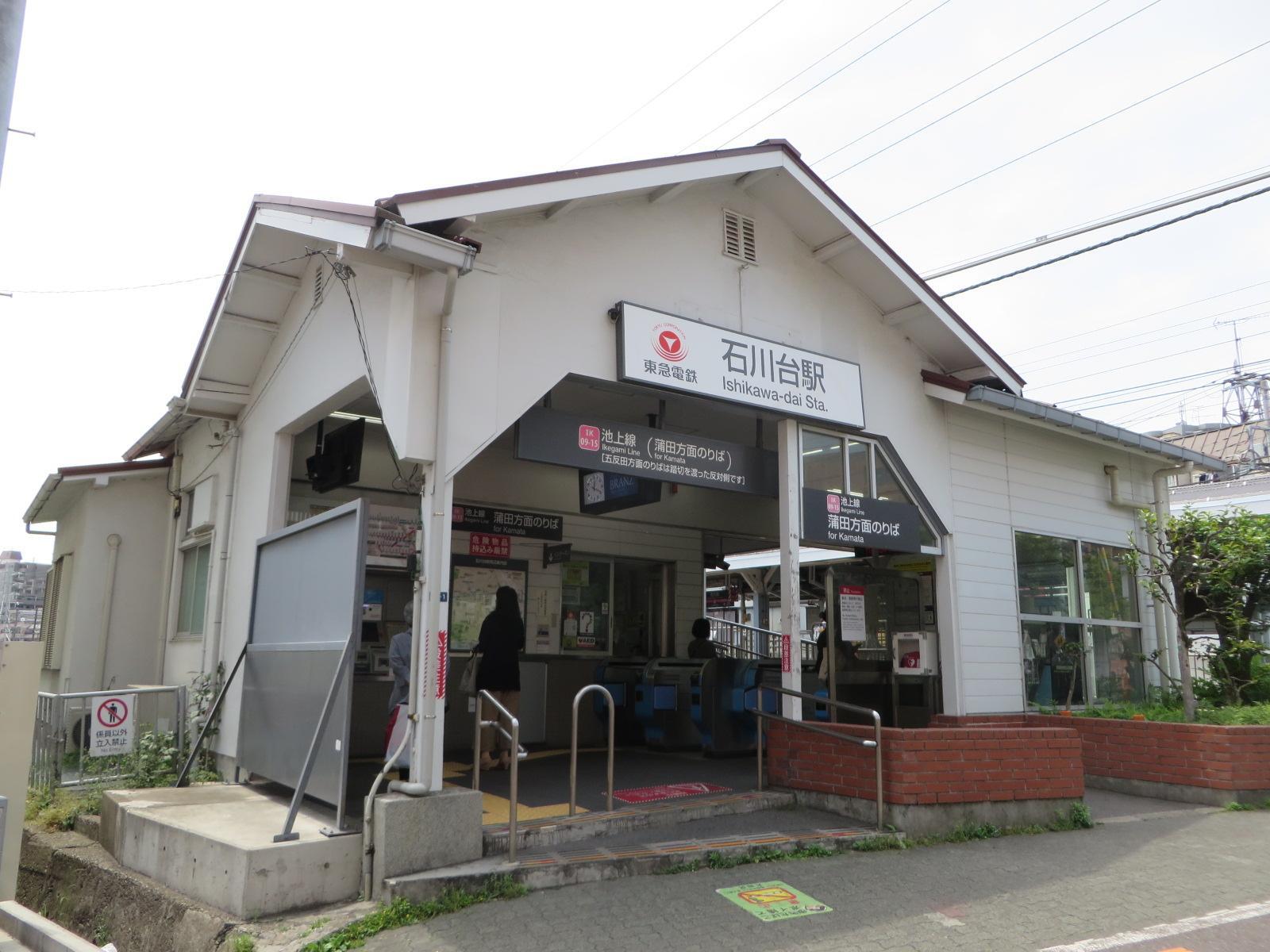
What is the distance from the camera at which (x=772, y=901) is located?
5.97 meters

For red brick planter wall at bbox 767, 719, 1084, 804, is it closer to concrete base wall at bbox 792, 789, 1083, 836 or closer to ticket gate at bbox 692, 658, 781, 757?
concrete base wall at bbox 792, 789, 1083, 836

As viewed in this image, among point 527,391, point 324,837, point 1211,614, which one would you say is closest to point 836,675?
point 1211,614

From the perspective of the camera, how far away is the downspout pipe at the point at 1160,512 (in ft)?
40.9

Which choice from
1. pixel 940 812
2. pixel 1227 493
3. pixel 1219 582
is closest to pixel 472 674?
pixel 940 812

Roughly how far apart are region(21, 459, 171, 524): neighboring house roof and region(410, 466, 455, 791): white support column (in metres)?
7.38

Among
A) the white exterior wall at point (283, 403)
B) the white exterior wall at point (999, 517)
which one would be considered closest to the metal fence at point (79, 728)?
the white exterior wall at point (283, 403)

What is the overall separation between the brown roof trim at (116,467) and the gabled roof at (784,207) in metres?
7.45

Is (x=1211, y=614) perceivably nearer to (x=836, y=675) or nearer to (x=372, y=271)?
(x=836, y=675)

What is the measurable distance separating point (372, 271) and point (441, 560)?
2.39m

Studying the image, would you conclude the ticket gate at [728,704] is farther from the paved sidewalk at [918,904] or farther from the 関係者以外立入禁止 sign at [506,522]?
the paved sidewalk at [918,904]

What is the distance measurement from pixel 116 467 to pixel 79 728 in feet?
12.3

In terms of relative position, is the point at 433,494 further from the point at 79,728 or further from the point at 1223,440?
the point at 1223,440

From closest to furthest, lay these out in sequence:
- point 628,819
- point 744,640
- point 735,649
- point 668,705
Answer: point 628,819 < point 668,705 < point 735,649 < point 744,640

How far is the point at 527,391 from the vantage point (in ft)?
23.5
